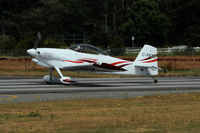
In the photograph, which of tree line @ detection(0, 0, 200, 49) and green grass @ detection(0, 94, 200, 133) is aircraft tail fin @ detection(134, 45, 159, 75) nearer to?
green grass @ detection(0, 94, 200, 133)

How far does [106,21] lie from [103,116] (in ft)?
224

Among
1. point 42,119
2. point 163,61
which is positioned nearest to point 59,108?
point 42,119

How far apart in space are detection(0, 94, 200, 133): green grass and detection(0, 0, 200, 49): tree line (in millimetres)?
53098

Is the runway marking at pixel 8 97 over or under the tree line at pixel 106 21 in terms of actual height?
under

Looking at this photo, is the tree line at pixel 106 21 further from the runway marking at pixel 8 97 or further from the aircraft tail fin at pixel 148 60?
the runway marking at pixel 8 97

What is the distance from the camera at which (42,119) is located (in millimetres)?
10484

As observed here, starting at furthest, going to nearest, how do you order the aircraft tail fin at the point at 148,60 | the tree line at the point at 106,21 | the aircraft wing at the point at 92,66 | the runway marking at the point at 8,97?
the tree line at the point at 106,21
the aircraft tail fin at the point at 148,60
the aircraft wing at the point at 92,66
the runway marking at the point at 8,97

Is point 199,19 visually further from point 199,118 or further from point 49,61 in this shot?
point 199,118

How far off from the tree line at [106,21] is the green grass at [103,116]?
53098 mm

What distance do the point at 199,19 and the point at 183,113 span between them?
66.8 meters

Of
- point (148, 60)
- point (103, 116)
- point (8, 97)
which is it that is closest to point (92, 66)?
point (148, 60)

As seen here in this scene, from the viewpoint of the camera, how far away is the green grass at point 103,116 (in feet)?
30.2

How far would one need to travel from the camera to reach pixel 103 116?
35.8 ft

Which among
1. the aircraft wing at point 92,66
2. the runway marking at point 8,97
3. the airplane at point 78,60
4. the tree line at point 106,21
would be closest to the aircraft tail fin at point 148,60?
the airplane at point 78,60
